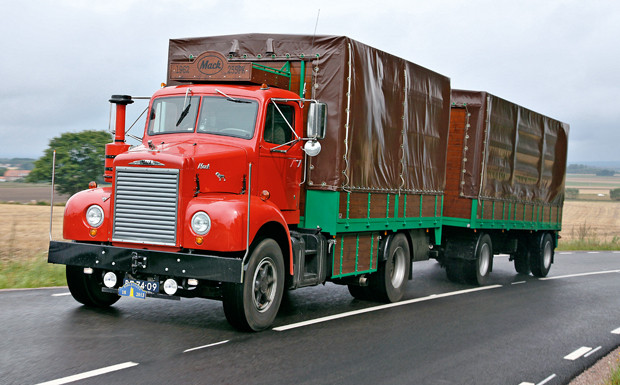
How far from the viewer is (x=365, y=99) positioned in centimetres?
1150

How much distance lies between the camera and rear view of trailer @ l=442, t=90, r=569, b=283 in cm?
1606

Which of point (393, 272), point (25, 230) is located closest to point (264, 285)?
point (393, 272)

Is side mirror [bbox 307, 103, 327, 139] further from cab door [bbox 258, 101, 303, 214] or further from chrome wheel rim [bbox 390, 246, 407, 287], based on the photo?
chrome wheel rim [bbox 390, 246, 407, 287]

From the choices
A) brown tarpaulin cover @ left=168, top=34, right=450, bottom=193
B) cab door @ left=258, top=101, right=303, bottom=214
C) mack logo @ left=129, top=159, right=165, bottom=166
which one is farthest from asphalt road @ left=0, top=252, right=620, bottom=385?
brown tarpaulin cover @ left=168, top=34, right=450, bottom=193

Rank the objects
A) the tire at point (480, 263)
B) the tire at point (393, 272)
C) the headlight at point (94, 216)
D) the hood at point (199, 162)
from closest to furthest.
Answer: the hood at point (199, 162) → the headlight at point (94, 216) → the tire at point (393, 272) → the tire at point (480, 263)

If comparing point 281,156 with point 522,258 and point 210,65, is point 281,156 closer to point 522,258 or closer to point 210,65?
point 210,65

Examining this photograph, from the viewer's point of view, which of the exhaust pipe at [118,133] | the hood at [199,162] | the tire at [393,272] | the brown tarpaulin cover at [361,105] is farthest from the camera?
the tire at [393,272]

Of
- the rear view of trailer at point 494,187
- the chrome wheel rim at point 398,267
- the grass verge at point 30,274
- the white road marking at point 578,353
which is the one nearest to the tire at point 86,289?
the grass verge at point 30,274

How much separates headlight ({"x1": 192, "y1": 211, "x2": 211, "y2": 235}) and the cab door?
132 centimetres

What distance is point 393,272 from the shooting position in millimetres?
12984

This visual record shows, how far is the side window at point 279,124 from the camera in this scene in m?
9.82

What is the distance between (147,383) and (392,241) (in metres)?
7.11

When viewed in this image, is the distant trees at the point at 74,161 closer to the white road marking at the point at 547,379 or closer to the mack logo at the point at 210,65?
the mack logo at the point at 210,65

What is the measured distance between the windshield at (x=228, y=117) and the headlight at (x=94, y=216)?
5.39 ft
